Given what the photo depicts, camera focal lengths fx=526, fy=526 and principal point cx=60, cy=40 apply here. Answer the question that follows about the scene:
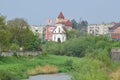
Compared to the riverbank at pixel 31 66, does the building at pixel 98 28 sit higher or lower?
higher

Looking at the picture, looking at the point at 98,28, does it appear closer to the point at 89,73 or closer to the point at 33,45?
the point at 33,45

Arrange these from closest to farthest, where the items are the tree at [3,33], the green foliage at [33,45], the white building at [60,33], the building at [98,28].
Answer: the tree at [3,33] → the green foliage at [33,45] → the white building at [60,33] → the building at [98,28]

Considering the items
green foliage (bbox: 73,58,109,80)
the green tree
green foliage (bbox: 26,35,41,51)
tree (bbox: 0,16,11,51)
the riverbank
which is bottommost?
the riverbank

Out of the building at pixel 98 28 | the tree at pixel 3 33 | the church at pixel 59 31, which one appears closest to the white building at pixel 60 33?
the church at pixel 59 31

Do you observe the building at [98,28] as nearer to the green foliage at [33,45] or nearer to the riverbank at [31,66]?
the green foliage at [33,45]

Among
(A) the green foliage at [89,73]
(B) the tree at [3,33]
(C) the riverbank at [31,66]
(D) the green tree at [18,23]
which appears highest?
(D) the green tree at [18,23]

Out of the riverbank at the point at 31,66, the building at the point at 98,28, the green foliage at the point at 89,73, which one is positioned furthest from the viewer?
the building at the point at 98,28

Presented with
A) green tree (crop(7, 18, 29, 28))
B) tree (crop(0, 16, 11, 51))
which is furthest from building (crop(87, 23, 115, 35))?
tree (crop(0, 16, 11, 51))

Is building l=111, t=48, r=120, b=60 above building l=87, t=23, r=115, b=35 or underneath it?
underneath

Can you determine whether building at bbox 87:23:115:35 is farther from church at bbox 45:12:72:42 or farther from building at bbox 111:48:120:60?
building at bbox 111:48:120:60

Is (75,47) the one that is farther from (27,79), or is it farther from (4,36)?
(27,79)

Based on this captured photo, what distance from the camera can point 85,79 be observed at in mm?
30750

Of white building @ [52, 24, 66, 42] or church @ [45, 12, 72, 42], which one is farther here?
church @ [45, 12, 72, 42]

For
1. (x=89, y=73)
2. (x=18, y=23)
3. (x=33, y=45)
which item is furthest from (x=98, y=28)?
(x=89, y=73)
